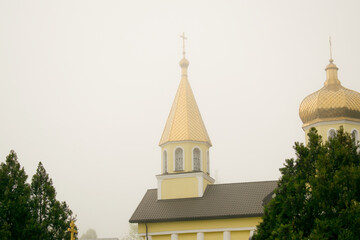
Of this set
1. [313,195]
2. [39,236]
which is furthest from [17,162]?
[313,195]

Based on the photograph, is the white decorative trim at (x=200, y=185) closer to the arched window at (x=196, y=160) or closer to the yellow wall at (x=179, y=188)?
the yellow wall at (x=179, y=188)

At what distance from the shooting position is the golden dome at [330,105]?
29.6 metres

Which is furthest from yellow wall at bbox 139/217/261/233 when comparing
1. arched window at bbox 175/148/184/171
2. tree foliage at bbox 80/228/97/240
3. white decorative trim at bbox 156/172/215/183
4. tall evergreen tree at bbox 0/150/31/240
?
tree foliage at bbox 80/228/97/240

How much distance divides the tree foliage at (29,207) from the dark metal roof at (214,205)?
7.64m

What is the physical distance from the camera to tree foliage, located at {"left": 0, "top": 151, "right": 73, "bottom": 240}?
20938 mm

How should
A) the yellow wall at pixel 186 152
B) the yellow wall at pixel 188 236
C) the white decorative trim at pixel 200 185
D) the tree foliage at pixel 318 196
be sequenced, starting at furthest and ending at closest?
the yellow wall at pixel 186 152, the white decorative trim at pixel 200 185, the yellow wall at pixel 188 236, the tree foliage at pixel 318 196

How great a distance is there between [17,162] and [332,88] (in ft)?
57.6

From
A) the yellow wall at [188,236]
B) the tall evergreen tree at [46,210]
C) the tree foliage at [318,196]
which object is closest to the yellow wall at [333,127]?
the yellow wall at [188,236]

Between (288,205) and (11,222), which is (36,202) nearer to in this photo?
(11,222)

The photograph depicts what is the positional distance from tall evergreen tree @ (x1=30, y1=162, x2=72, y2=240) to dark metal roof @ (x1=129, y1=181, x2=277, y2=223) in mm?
7515

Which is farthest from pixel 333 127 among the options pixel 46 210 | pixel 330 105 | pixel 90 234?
pixel 90 234

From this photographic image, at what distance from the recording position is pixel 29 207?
71.1ft

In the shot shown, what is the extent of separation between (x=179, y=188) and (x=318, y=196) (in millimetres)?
14231

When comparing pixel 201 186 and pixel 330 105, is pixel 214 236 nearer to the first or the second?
pixel 201 186
